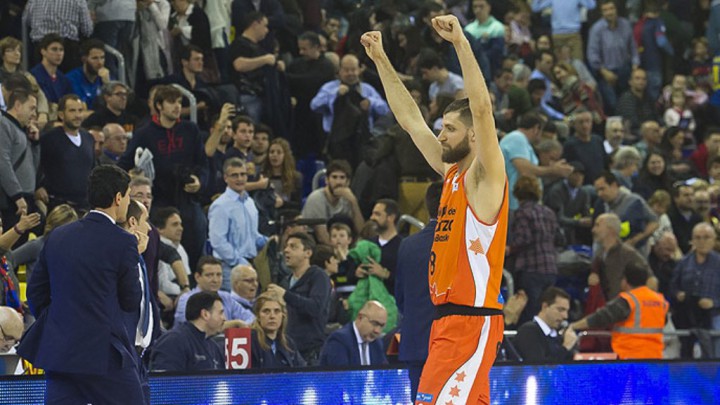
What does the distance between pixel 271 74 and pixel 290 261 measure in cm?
475

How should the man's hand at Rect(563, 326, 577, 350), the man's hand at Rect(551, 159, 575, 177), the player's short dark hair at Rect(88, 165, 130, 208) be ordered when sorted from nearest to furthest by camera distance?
the player's short dark hair at Rect(88, 165, 130, 208) → the man's hand at Rect(563, 326, 577, 350) → the man's hand at Rect(551, 159, 575, 177)

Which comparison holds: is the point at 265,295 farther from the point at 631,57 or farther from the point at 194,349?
the point at 631,57

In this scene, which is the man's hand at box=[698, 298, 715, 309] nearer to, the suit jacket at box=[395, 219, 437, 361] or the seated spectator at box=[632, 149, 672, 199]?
the seated spectator at box=[632, 149, 672, 199]

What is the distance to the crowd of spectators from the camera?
12891mm

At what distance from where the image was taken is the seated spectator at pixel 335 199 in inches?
613

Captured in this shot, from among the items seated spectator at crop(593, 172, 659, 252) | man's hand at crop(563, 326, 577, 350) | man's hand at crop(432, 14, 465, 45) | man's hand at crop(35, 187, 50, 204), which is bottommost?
man's hand at crop(563, 326, 577, 350)

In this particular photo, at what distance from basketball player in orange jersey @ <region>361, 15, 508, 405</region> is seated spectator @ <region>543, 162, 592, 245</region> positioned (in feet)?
32.1

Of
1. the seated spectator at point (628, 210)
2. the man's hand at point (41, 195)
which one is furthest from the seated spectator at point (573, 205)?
the man's hand at point (41, 195)

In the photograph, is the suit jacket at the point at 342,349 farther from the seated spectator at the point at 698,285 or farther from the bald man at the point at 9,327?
the seated spectator at the point at 698,285

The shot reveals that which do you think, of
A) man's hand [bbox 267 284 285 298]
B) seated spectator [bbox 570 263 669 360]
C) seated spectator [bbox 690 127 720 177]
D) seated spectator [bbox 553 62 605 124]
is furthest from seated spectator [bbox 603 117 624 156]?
man's hand [bbox 267 284 285 298]

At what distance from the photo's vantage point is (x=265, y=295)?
12070 millimetres

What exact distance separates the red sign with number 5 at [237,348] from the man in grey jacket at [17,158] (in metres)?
2.45

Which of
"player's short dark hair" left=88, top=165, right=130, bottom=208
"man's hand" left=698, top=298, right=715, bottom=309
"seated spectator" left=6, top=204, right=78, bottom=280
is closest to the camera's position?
"player's short dark hair" left=88, top=165, right=130, bottom=208

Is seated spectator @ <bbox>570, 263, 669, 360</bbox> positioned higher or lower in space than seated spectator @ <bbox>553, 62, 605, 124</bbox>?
lower
